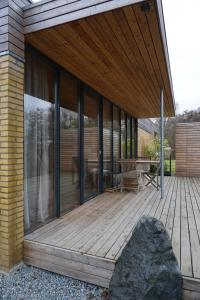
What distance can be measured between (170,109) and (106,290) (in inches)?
227

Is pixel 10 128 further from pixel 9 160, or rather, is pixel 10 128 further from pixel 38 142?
pixel 38 142

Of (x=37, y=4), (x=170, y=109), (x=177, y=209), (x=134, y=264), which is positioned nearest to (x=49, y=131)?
(x=37, y=4)

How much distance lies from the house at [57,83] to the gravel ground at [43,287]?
17 cm

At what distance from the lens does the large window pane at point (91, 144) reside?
434 centimetres

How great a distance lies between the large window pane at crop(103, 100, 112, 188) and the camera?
5327mm

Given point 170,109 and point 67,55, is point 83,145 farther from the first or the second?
point 170,109

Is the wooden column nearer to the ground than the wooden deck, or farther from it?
farther from it

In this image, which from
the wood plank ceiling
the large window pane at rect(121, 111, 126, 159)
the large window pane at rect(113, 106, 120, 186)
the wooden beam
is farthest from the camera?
the large window pane at rect(121, 111, 126, 159)

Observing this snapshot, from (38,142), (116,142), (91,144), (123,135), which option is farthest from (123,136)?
(38,142)

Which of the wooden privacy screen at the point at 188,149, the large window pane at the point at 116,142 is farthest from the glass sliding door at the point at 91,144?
the wooden privacy screen at the point at 188,149

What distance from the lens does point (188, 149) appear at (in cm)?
816

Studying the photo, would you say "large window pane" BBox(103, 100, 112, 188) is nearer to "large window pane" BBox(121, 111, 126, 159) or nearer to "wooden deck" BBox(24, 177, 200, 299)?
"large window pane" BBox(121, 111, 126, 159)

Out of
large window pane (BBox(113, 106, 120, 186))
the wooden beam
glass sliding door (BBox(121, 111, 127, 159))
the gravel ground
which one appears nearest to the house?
the wooden beam

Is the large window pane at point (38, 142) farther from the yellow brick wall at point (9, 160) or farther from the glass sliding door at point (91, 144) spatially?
the glass sliding door at point (91, 144)
